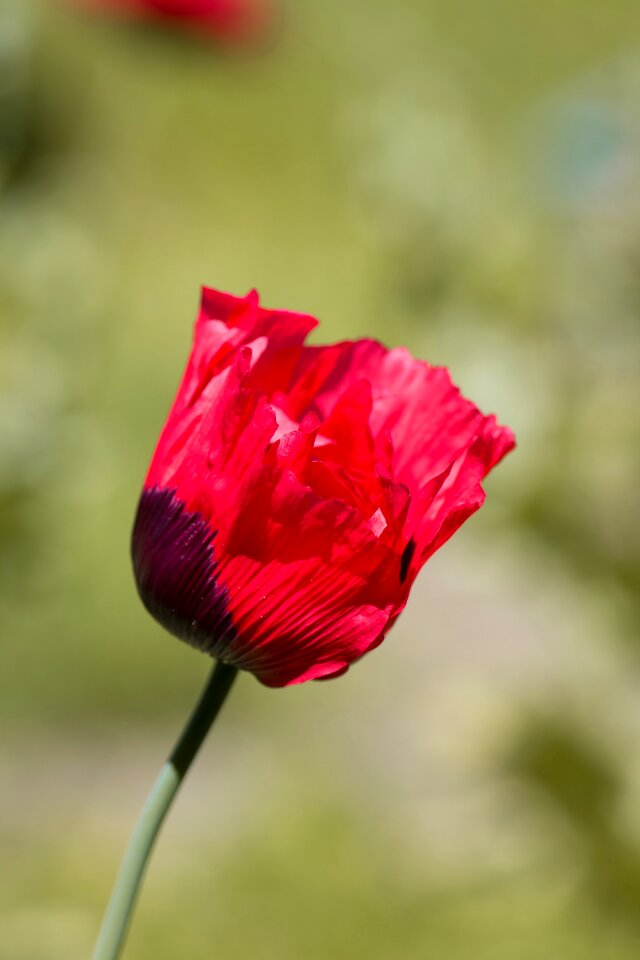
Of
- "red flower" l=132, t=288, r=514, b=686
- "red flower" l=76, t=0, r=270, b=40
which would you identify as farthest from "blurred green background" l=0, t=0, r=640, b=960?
"red flower" l=132, t=288, r=514, b=686

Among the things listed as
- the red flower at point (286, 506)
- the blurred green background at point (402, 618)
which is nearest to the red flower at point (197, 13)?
the blurred green background at point (402, 618)

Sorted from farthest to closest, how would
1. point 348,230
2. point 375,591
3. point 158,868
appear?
point 348,230 → point 158,868 → point 375,591

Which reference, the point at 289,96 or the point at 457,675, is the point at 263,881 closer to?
the point at 457,675

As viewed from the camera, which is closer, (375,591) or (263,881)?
(375,591)

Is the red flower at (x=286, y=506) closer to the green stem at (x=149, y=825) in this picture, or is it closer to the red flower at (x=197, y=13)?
the green stem at (x=149, y=825)

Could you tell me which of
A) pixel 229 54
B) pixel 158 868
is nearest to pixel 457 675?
pixel 158 868

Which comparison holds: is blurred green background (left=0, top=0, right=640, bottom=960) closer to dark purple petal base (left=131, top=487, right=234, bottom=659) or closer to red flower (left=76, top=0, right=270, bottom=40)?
red flower (left=76, top=0, right=270, bottom=40)

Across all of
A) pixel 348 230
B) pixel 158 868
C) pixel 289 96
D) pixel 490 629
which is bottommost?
pixel 158 868

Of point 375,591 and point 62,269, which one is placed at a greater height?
point 62,269
